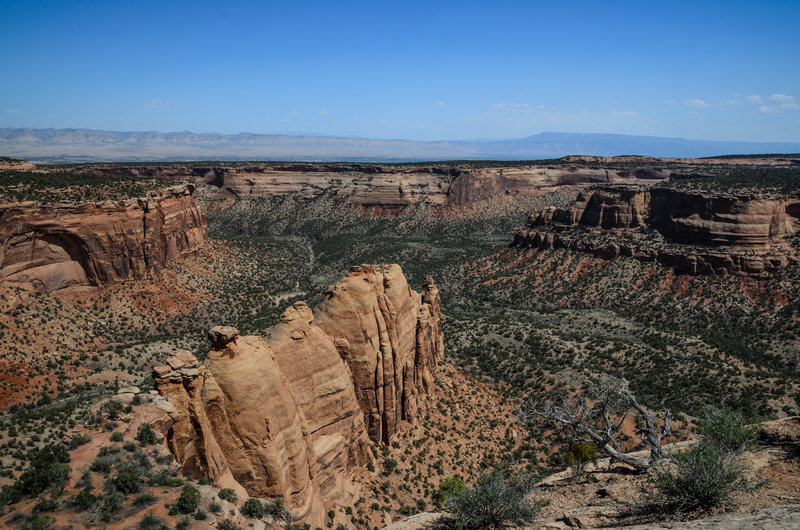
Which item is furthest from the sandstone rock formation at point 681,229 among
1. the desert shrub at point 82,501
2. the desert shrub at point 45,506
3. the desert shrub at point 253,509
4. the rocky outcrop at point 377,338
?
the desert shrub at point 45,506

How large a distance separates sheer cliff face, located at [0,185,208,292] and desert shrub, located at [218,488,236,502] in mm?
41111

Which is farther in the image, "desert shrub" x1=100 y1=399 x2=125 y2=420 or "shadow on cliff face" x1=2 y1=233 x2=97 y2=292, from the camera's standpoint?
"shadow on cliff face" x1=2 y1=233 x2=97 y2=292

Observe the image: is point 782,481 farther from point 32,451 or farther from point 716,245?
point 716,245

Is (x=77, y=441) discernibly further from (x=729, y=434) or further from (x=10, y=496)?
(x=729, y=434)

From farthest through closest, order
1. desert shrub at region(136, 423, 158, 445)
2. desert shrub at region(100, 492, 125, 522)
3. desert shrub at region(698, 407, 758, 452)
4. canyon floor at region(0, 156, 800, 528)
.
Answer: canyon floor at region(0, 156, 800, 528), desert shrub at region(698, 407, 758, 452), desert shrub at region(136, 423, 158, 445), desert shrub at region(100, 492, 125, 522)

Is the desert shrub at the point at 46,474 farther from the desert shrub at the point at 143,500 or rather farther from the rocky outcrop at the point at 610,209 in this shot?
the rocky outcrop at the point at 610,209

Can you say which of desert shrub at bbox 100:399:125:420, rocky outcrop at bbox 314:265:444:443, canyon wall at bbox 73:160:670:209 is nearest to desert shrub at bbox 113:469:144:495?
desert shrub at bbox 100:399:125:420

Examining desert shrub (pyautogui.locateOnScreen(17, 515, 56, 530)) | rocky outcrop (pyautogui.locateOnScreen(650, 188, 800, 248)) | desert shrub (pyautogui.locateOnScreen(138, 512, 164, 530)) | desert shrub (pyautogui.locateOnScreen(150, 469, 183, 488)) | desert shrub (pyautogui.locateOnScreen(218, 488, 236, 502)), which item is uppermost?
rocky outcrop (pyautogui.locateOnScreen(650, 188, 800, 248))

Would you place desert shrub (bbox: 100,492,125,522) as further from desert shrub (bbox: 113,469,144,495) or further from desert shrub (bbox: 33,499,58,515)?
desert shrub (bbox: 33,499,58,515)

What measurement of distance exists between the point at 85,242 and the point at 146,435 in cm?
4146

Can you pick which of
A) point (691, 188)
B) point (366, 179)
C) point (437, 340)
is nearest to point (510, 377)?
point (437, 340)

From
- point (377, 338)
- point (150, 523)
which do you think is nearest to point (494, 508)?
point (150, 523)

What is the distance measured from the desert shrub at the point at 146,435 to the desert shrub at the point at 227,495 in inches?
122

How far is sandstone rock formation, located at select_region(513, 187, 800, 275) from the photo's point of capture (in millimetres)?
68556
